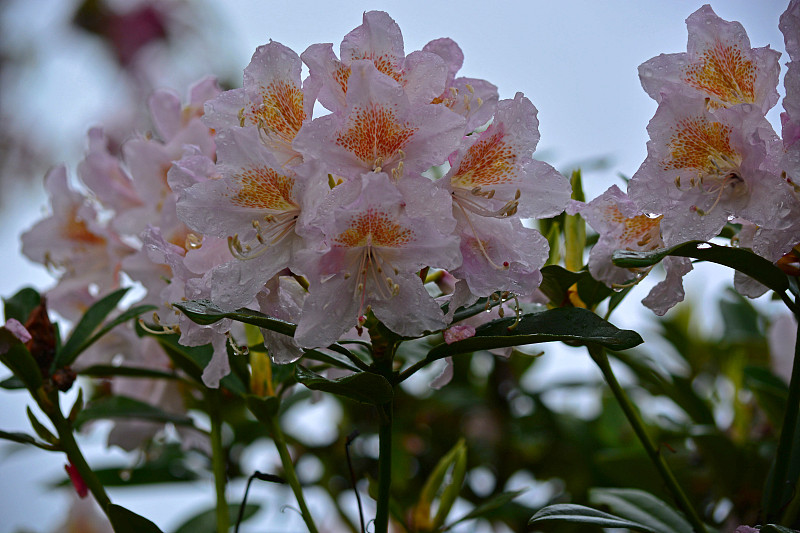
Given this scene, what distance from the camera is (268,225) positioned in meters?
0.72

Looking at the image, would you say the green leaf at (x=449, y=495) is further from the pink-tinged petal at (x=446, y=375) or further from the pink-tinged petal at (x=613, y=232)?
the pink-tinged petal at (x=613, y=232)

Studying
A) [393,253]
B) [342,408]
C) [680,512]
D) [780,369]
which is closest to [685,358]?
[780,369]

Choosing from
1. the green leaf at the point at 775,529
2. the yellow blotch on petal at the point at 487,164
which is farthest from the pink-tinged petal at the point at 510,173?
the green leaf at the point at 775,529

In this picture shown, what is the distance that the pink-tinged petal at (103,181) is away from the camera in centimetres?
117

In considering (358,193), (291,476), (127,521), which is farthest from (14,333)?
(358,193)

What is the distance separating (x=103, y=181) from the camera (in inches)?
46.6

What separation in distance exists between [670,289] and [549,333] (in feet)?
0.52

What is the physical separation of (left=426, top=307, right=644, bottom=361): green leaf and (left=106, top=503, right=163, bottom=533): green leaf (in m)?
0.35

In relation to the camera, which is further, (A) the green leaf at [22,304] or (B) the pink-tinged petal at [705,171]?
(A) the green leaf at [22,304]

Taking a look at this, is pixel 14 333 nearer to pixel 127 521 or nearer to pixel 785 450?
pixel 127 521

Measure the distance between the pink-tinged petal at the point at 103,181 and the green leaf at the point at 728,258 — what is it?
80 centimetres

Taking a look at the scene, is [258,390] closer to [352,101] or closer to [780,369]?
[352,101]

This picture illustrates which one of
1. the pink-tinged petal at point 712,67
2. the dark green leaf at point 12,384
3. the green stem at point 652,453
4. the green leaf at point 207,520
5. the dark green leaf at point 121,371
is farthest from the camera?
the green leaf at point 207,520

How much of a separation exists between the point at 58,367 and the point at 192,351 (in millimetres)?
163
